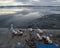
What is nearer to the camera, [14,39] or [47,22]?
[14,39]

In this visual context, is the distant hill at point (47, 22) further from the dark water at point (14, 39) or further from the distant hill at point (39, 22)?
the dark water at point (14, 39)

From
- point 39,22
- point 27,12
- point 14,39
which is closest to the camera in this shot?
point 14,39

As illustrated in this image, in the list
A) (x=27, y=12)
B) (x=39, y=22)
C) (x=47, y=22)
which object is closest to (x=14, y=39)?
(x=39, y=22)

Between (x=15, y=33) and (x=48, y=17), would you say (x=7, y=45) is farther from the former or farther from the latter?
(x=48, y=17)

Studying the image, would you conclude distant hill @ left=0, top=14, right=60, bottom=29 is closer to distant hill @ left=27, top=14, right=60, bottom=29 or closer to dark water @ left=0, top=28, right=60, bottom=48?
distant hill @ left=27, top=14, right=60, bottom=29

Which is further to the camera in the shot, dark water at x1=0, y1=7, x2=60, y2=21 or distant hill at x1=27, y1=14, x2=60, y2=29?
dark water at x1=0, y1=7, x2=60, y2=21

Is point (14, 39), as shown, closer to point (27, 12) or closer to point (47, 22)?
point (47, 22)

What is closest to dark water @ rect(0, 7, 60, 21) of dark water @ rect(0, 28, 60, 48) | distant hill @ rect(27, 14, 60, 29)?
distant hill @ rect(27, 14, 60, 29)

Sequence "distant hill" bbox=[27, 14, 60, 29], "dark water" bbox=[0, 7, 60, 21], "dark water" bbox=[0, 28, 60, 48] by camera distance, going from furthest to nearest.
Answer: "dark water" bbox=[0, 7, 60, 21] < "distant hill" bbox=[27, 14, 60, 29] < "dark water" bbox=[0, 28, 60, 48]

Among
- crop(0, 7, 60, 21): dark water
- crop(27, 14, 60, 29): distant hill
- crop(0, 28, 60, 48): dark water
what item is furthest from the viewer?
crop(0, 7, 60, 21): dark water
